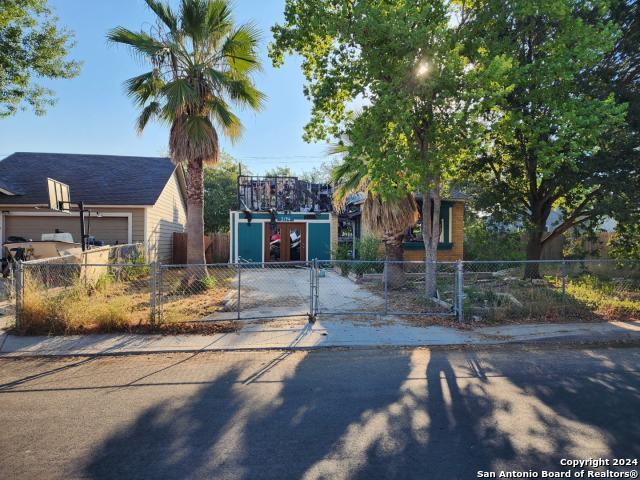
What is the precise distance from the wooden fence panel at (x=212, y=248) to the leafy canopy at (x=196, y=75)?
31.8 ft

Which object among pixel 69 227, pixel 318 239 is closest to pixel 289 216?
pixel 318 239

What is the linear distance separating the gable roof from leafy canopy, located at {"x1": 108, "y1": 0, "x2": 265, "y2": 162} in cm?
606

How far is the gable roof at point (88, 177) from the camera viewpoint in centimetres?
1568

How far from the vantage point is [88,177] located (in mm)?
17234

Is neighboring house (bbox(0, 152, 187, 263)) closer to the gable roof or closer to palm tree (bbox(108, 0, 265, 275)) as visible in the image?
the gable roof

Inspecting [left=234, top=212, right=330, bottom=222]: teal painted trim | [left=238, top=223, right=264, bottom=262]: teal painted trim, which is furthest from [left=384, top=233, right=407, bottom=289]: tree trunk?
[left=238, top=223, right=264, bottom=262]: teal painted trim

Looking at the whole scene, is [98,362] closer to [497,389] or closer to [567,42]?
[497,389]

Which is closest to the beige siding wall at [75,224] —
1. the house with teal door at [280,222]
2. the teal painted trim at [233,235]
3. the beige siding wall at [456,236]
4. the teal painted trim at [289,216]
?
the teal painted trim at [233,235]

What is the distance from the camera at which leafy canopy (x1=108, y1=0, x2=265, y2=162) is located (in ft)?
32.5

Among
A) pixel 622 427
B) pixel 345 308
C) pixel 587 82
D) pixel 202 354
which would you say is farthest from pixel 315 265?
pixel 587 82

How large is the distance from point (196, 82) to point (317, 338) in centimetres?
762

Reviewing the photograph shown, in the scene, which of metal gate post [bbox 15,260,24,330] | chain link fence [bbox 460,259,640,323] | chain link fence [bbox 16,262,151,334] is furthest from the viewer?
→ chain link fence [bbox 460,259,640,323]

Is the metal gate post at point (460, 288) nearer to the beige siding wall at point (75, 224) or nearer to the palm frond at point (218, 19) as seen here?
the palm frond at point (218, 19)

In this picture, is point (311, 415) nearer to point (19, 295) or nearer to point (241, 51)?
point (19, 295)
